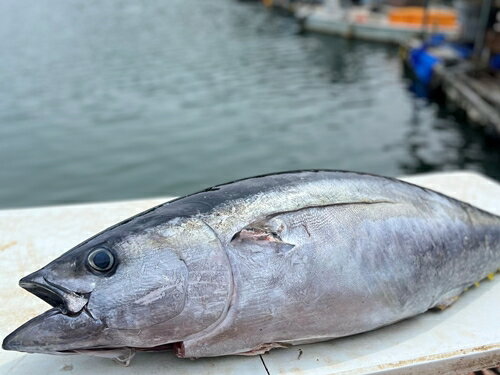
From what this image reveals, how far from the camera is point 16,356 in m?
2.12

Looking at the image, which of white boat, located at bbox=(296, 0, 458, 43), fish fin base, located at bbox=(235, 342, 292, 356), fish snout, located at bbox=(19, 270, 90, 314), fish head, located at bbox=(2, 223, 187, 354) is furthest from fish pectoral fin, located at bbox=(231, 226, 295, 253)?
white boat, located at bbox=(296, 0, 458, 43)

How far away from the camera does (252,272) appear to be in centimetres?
201

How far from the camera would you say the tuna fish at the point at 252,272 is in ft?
6.05

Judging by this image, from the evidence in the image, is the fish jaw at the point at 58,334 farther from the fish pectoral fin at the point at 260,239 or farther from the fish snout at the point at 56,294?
the fish pectoral fin at the point at 260,239

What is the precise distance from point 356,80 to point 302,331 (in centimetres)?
1828

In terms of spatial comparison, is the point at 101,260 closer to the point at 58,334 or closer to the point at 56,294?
the point at 56,294

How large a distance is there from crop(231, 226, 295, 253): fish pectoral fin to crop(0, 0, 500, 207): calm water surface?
316 inches

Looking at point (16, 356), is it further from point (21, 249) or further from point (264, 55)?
point (264, 55)

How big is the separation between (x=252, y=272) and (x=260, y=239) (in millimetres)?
146

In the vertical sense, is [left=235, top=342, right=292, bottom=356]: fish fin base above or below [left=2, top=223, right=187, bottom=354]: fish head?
below

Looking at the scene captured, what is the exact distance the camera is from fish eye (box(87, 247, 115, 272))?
73.0 inches

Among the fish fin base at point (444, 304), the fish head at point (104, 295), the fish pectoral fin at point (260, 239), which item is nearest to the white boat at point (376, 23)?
the fish fin base at point (444, 304)

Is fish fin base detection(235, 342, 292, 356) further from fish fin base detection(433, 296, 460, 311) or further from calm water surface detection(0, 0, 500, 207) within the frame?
calm water surface detection(0, 0, 500, 207)

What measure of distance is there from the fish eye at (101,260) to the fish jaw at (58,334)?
0.18 metres
